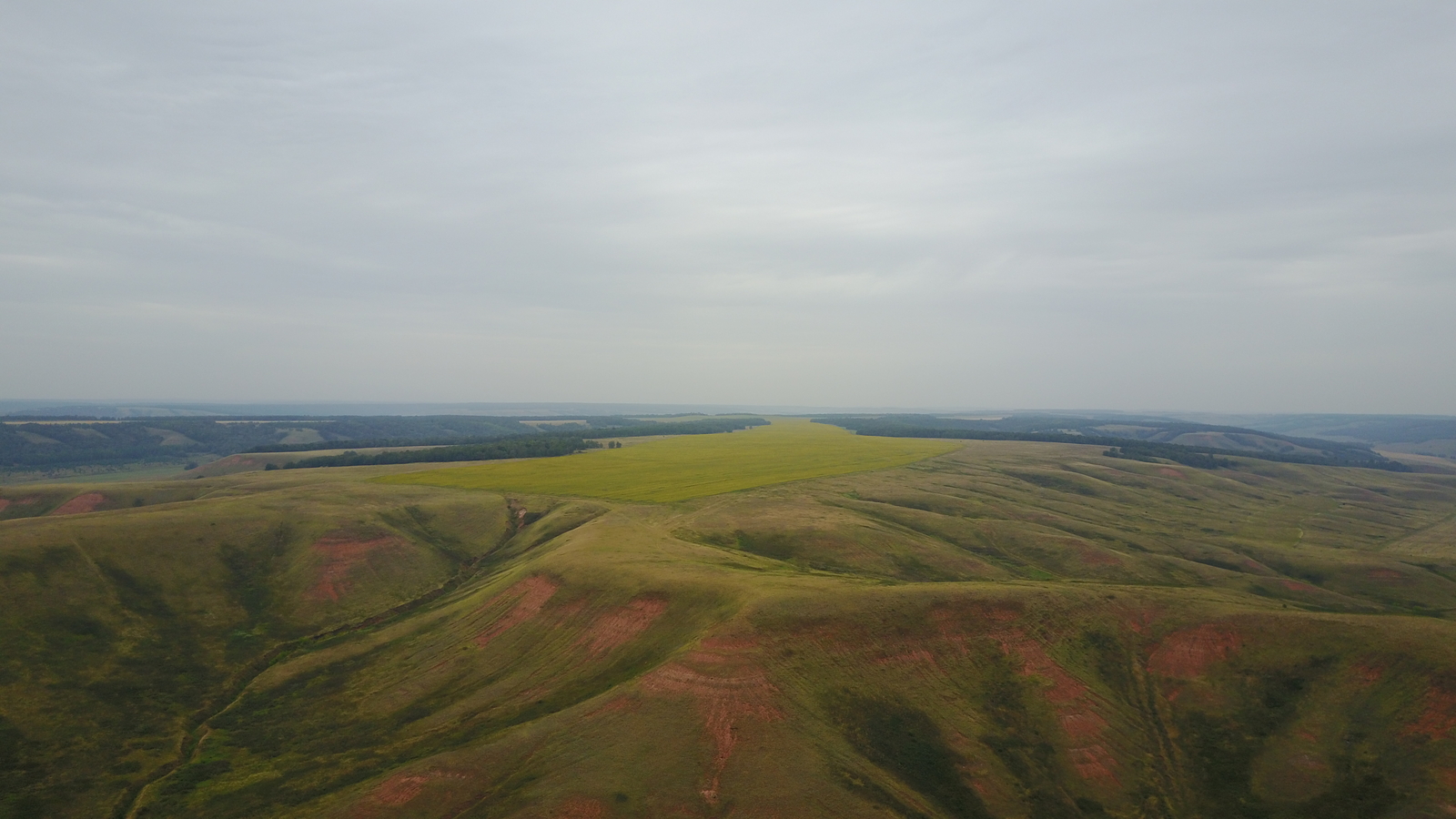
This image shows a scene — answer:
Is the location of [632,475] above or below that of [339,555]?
above

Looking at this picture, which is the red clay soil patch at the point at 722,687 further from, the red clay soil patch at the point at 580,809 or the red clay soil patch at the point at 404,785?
the red clay soil patch at the point at 404,785

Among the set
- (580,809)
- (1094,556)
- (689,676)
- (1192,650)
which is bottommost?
(580,809)

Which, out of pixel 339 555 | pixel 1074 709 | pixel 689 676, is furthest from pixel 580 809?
pixel 339 555

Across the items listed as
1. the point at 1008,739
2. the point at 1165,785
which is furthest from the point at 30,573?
the point at 1165,785

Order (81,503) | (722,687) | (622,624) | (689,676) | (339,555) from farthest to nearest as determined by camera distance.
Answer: (81,503) → (339,555) → (622,624) → (689,676) → (722,687)

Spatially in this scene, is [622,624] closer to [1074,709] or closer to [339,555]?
[1074,709]

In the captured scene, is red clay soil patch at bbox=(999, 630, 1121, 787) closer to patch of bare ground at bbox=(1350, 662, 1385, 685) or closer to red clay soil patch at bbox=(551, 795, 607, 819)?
patch of bare ground at bbox=(1350, 662, 1385, 685)
